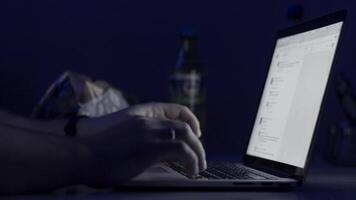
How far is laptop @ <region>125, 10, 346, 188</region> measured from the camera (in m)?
1.02

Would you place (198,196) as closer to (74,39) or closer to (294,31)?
(294,31)

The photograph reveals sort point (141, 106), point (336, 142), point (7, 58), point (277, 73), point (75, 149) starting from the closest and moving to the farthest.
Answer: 1. point (75, 149)
2. point (141, 106)
3. point (277, 73)
4. point (336, 142)
5. point (7, 58)

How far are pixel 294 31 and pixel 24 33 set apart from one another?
0.84 meters

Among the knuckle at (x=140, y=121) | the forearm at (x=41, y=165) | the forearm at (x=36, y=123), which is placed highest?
the knuckle at (x=140, y=121)

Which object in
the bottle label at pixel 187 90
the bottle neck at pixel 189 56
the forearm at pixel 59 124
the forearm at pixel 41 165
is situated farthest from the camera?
the bottle neck at pixel 189 56

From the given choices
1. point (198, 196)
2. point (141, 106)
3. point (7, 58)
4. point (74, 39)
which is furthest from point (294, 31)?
point (7, 58)

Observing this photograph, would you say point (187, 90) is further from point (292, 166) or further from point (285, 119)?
point (292, 166)

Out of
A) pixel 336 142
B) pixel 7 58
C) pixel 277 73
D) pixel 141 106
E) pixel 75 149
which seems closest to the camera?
pixel 75 149

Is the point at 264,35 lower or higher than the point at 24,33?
higher

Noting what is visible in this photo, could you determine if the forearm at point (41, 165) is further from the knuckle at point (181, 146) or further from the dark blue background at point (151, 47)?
the dark blue background at point (151, 47)

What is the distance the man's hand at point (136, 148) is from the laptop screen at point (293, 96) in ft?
0.69

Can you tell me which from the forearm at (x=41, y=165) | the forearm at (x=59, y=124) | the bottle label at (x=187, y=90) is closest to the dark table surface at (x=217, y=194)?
the forearm at (x=41, y=165)

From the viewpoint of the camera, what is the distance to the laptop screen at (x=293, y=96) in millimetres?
1080

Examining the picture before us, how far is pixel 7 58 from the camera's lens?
186 cm
